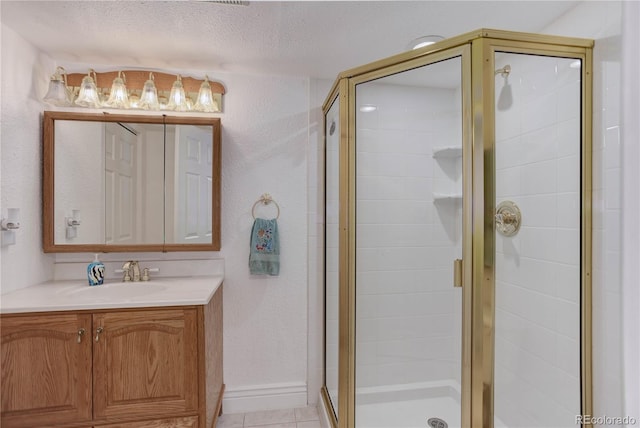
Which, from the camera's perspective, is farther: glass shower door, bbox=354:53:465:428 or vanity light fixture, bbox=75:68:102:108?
vanity light fixture, bbox=75:68:102:108

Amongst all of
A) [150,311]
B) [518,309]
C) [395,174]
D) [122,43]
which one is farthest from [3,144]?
[518,309]

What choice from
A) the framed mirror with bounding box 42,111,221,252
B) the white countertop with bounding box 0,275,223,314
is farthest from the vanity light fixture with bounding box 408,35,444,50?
the white countertop with bounding box 0,275,223,314

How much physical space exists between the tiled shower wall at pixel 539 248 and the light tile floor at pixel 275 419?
1.13 meters

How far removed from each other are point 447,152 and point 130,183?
1756mm

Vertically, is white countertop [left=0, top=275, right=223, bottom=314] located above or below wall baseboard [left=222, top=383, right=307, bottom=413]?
above

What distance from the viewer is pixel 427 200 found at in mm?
1686

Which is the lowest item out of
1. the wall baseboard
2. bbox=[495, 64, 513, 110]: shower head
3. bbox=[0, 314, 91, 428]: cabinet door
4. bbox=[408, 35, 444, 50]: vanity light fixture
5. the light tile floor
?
the light tile floor

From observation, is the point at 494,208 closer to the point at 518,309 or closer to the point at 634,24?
the point at 518,309

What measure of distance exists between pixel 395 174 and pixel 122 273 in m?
1.68

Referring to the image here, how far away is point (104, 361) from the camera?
1.47 m

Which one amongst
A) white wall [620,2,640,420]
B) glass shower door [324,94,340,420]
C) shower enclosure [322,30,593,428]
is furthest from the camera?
glass shower door [324,94,340,420]

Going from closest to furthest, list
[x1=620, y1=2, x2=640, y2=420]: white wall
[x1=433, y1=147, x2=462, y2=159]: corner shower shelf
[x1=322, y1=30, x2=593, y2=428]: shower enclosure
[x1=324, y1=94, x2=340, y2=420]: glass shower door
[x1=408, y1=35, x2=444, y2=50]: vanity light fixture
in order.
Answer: [x1=620, y1=2, x2=640, y2=420]: white wall, [x1=322, y1=30, x2=593, y2=428]: shower enclosure, [x1=433, y1=147, x2=462, y2=159]: corner shower shelf, [x1=408, y1=35, x2=444, y2=50]: vanity light fixture, [x1=324, y1=94, x2=340, y2=420]: glass shower door

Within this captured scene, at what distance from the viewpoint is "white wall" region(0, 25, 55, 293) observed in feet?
5.18

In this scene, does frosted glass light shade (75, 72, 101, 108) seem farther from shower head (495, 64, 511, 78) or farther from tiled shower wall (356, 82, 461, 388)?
shower head (495, 64, 511, 78)
